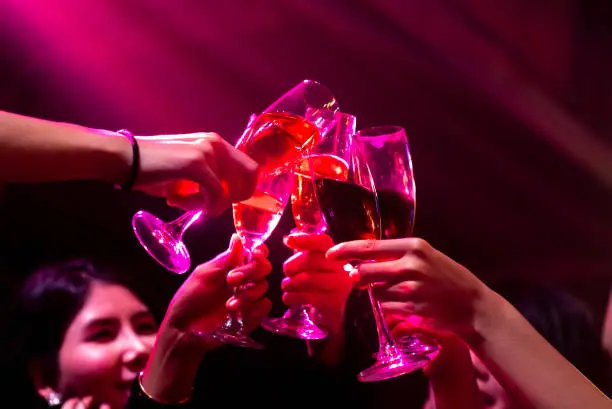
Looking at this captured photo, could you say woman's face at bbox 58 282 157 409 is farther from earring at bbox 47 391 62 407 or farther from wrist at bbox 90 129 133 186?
wrist at bbox 90 129 133 186

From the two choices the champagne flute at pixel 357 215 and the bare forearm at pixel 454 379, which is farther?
the bare forearm at pixel 454 379

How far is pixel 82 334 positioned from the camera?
84.7 inches

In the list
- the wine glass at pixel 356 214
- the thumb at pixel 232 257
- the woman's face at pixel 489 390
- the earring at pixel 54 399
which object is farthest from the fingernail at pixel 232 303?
the earring at pixel 54 399

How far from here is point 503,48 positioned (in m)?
3.31

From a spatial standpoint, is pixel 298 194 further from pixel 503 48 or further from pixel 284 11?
pixel 503 48

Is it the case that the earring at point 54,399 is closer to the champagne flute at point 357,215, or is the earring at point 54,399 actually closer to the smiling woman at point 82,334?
the smiling woman at point 82,334

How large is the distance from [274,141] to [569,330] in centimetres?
124

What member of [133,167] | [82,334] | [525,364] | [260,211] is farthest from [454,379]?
[82,334]

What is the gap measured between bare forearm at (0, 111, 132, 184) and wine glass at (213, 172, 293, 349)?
390mm

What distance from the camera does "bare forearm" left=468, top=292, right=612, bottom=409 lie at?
1203 mm

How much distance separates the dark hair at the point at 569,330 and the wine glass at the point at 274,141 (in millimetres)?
1036

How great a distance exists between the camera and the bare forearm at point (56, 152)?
1.11 m

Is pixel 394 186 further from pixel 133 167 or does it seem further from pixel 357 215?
pixel 133 167

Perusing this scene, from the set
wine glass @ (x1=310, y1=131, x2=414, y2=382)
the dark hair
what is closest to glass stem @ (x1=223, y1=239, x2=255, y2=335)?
wine glass @ (x1=310, y1=131, x2=414, y2=382)
